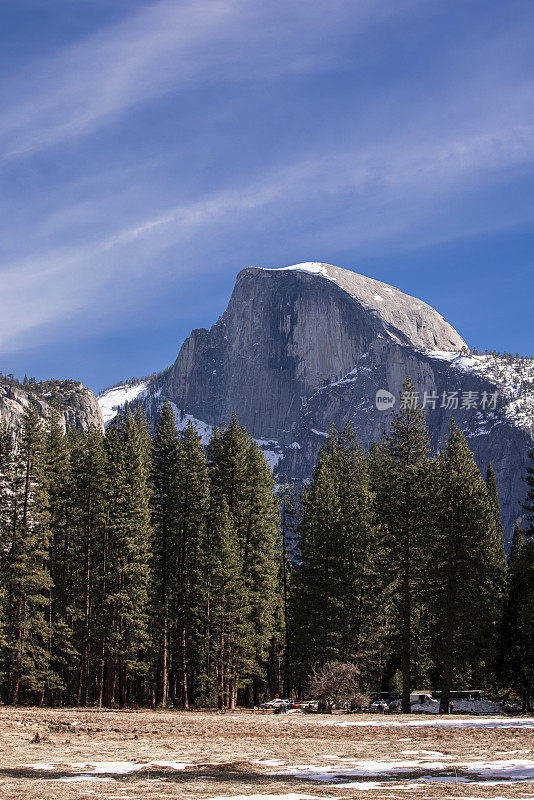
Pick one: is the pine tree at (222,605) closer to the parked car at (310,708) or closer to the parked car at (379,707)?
the parked car at (310,708)

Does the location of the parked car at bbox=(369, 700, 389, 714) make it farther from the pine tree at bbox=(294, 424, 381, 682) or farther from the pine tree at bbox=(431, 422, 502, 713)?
the pine tree at bbox=(431, 422, 502, 713)

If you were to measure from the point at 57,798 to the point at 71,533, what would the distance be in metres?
36.2

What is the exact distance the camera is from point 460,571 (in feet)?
130

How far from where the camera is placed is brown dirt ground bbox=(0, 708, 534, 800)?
12.1 m

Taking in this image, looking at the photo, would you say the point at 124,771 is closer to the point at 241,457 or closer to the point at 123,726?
the point at 123,726

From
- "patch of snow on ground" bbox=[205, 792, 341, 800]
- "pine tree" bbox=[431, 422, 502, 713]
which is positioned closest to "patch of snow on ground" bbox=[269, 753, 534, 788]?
"patch of snow on ground" bbox=[205, 792, 341, 800]

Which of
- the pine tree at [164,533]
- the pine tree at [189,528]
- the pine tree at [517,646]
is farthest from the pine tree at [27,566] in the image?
the pine tree at [517,646]

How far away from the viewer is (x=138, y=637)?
39844 millimetres

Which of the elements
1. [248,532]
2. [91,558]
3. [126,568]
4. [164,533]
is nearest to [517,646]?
[248,532]

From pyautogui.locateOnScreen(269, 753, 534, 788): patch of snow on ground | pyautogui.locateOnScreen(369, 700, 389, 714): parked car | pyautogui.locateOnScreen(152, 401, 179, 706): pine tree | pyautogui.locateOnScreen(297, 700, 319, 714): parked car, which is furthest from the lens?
pyautogui.locateOnScreen(152, 401, 179, 706): pine tree

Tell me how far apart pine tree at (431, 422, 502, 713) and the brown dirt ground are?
970 cm

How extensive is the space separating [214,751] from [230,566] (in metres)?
20.7

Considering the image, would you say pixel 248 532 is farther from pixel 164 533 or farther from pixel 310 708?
pixel 310 708

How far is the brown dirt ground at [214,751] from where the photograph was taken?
12.1m
